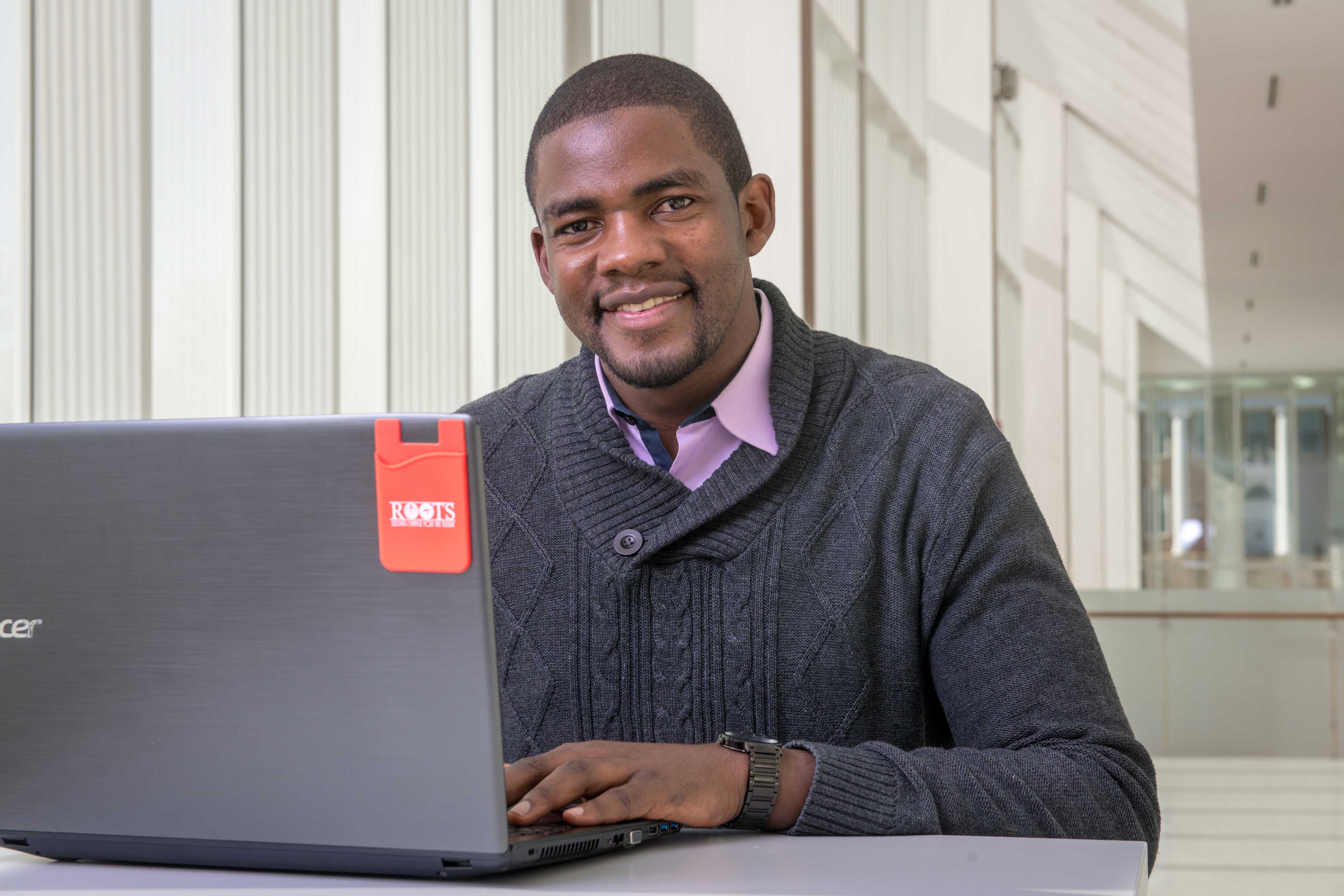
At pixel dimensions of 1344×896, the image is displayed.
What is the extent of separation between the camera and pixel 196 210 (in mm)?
2512

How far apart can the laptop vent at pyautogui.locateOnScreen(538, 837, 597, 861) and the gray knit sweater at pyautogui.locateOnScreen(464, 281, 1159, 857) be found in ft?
1.74

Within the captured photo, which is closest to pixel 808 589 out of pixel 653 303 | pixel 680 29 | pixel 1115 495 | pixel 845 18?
pixel 653 303

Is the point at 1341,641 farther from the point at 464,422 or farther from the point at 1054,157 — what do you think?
the point at 464,422

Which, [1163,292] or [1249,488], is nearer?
[1249,488]

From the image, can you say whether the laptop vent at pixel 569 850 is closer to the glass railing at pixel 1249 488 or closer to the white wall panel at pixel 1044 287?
the glass railing at pixel 1249 488

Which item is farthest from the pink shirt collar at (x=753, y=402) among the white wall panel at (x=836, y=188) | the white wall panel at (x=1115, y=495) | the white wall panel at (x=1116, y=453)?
the white wall panel at (x=1115, y=495)

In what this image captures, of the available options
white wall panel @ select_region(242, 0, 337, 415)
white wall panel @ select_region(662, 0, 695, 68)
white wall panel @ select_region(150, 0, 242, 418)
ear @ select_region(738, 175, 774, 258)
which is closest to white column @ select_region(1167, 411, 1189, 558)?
white wall panel @ select_region(662, 0, 695, 68)

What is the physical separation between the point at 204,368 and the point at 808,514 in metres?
1.50

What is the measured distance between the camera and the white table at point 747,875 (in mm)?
823

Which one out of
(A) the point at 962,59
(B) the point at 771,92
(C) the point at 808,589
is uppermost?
(A) the point at 962,59

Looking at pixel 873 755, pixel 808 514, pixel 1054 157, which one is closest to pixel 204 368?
pixel 808 514

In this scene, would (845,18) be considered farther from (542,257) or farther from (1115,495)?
(542,257)

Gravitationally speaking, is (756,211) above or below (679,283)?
above

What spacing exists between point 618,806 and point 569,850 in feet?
0.20
